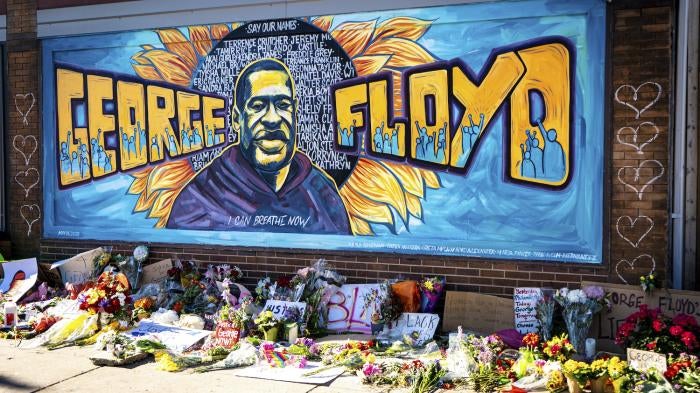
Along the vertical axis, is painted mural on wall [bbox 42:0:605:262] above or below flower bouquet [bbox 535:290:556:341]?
above

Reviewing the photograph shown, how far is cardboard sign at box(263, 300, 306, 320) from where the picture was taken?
Answer: 27.3ft

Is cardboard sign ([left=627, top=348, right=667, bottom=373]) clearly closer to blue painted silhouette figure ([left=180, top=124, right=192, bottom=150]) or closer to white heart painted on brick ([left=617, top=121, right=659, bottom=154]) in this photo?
white heart painted on brick ([left=617, top=121, right=659, bottom=154])

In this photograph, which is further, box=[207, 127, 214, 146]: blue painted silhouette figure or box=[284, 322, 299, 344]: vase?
box=[207, 127, 214, 146]: blue painted silhouette figure

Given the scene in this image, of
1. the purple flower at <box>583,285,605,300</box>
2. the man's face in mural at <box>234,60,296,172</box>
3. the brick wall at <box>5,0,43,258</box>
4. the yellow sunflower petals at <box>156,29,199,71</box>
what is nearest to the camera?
the purple flower at <box>583,285,605,300</box>

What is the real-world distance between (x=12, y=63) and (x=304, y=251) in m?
5.53

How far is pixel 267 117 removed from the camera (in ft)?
31.0

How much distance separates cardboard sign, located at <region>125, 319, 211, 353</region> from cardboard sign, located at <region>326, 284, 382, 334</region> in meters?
1.47

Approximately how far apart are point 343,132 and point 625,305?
3.73 m

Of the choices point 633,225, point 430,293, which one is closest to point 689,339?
point 633,225

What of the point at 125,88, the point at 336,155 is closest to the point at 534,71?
the point at 336,155

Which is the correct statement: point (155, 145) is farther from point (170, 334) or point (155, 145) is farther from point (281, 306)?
point (281, 306)

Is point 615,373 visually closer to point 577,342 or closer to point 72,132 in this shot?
point 577,342

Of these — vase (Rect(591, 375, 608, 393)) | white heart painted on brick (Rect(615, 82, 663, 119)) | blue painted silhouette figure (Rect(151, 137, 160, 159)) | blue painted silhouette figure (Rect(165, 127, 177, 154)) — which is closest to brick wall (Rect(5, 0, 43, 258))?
blue painted silhouette figure (Rect(151, 137, 160, 159))

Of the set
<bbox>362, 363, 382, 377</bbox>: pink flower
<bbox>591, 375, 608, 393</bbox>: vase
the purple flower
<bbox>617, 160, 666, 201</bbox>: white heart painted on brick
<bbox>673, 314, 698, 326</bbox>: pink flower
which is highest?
<bbox>617, 160, 666, 201</bbox>: white heart painted on brick
